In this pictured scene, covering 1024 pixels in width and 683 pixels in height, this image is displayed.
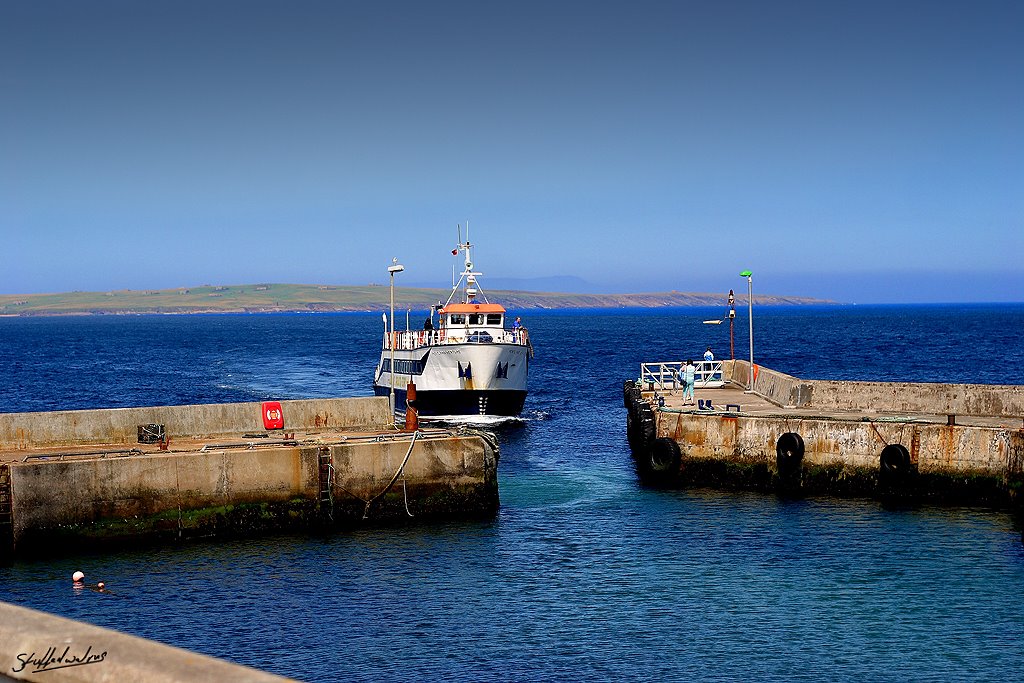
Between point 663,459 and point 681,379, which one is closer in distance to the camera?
point 663,459

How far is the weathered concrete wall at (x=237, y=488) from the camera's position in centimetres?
2944

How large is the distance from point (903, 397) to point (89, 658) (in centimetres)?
3782

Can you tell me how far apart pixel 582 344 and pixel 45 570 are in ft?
456

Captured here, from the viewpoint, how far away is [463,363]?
5778 cm

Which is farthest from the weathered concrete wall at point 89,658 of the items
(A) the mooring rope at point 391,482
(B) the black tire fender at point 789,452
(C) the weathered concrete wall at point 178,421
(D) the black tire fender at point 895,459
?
(B) the black tire fender at point 789,452

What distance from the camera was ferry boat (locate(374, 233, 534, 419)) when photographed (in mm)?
57906

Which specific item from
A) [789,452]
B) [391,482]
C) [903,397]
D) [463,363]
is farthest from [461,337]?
[391,482]

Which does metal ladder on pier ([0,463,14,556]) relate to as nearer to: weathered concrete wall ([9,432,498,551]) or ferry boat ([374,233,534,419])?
weathered concrete wall ([9,432,498,551])

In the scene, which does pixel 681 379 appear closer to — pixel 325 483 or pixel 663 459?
pixel 663 459

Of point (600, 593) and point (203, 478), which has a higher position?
point (203, 478)

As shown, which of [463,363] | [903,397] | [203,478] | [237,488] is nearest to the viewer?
[203,478]

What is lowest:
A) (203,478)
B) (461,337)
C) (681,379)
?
(203,478)

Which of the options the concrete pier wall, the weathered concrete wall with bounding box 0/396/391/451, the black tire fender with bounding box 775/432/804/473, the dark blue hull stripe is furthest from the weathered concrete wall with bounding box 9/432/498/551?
the dark blue hull stripe

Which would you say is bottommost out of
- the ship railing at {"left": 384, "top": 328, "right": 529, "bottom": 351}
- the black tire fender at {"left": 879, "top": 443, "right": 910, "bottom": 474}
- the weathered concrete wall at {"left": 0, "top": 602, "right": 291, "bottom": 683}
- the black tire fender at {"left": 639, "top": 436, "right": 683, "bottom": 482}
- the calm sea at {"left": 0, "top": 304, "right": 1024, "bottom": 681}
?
the calm sea at {"left": 0, "top": 304, "right": 1024, "bottom": 681}
